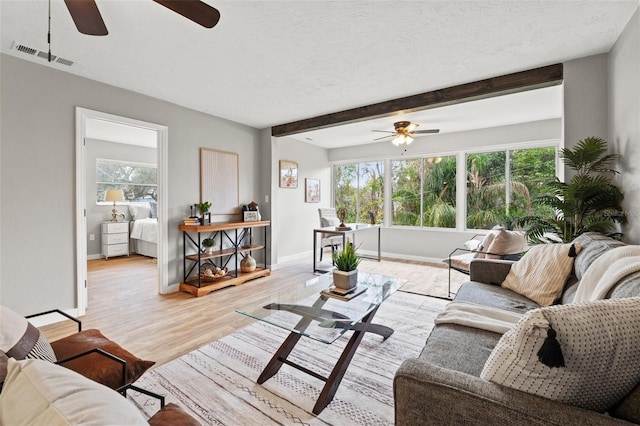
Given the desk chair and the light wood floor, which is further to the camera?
the desk chair

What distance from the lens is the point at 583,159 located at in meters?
2.38

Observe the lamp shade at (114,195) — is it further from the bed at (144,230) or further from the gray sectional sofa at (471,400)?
the gray sectional sofa at (471,400)

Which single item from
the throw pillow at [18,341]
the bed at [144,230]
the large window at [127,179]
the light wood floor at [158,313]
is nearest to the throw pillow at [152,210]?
the bed at [144,230]

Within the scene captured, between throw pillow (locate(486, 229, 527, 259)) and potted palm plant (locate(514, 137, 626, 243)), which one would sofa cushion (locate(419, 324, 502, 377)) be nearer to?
potted palm plant (locate(514, 137, 626, 243))

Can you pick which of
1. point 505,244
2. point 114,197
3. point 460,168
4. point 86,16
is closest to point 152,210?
point 114,197

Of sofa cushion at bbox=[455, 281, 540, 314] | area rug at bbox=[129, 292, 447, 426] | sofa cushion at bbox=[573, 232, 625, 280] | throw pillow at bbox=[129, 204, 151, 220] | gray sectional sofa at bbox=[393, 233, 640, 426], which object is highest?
throw pillow at bbox=[129, 204, 151, 220]

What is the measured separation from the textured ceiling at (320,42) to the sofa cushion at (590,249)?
62.7 inches

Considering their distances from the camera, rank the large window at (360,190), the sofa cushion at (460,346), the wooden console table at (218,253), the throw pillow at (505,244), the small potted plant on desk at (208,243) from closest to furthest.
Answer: the sofa cushion at (460,346), the throw pillow at (505,244), the wooden console table at (218,253), the small potted plant on desk at (208,243), the large window at (360,190)

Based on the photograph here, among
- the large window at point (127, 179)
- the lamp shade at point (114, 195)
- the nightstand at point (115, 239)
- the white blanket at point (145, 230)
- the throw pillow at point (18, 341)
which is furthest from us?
the large window at point (127, 179)

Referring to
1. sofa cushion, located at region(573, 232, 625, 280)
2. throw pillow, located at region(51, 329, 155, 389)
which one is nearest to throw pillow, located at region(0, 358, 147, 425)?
throw pillow, located at region(51, 329, 155, 389)

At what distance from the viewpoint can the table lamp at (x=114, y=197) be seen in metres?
5.98

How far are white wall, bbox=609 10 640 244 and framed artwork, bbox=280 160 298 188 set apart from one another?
14.7ft

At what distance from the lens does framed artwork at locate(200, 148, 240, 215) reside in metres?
4.22

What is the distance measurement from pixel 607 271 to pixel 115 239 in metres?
7.23
